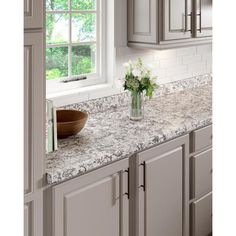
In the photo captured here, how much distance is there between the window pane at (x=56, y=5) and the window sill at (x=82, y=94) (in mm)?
505

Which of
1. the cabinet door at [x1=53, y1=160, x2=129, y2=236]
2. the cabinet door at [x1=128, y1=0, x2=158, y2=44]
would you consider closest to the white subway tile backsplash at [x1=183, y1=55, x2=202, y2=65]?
the cabinet door at [x1=128, y1=0, x2=158, y2=44]

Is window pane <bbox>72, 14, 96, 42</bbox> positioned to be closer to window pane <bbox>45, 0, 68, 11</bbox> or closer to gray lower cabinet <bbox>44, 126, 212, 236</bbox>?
window pane <bbox>45, 0, 68, 11</bbox>

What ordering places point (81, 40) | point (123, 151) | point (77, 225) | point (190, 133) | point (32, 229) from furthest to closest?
point (81, 40) → point (190, 133) → point (123, 151) → point (77, 225) → point (32, 229)

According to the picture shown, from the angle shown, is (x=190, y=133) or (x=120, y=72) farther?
(x=120, y=72)

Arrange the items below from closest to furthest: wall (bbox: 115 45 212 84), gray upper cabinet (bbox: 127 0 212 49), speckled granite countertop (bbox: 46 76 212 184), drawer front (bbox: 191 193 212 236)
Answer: speckled granite countertop (bbox: 46 76 212 184)
drawer front (bbox: 191 193 212 236)
gray upper cabinet (bbox: 127 0 212 49)
wall (bbox: 115 45 212 84)

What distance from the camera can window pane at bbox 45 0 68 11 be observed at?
259 cm

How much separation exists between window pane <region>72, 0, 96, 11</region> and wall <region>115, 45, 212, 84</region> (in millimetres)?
331

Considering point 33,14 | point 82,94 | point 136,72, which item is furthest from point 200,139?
point 33,14

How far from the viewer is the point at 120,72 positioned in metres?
3.01

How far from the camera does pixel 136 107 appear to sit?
2562 mm

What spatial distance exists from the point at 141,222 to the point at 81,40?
127 cm
